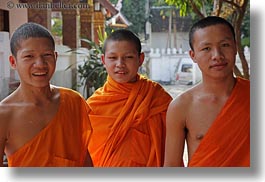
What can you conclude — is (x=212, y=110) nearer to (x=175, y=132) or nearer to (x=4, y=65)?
(x=175, y=132)

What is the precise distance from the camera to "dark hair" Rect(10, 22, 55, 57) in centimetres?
191

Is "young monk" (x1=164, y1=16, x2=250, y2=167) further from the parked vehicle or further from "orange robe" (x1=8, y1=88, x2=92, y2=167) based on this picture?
"orange robe" (x1=8, y1=88, x2=92, y2=167)

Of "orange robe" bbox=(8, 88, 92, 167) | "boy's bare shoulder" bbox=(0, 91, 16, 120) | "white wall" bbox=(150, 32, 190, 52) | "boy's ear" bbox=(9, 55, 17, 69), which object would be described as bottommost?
"orange robe" bbox=(8, 88, 92, 167)

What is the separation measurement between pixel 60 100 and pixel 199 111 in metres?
0.62

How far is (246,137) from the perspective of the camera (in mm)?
1955

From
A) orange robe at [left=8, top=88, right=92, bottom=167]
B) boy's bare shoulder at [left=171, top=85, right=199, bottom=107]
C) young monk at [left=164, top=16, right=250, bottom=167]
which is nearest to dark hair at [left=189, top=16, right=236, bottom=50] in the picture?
young monk at [left=164, top=16, right=250, bottom=167]

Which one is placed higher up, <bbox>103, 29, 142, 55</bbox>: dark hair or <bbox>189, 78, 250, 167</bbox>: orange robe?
<bbox>103, 29, 142, 55</bbox>: dark hair

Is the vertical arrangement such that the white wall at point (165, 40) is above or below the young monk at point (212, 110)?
above

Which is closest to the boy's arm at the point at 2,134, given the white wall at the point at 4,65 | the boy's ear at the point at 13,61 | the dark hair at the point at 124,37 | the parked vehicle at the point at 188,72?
the white wall at the point at 4,65

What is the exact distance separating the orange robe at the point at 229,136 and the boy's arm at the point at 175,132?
76 millimetres

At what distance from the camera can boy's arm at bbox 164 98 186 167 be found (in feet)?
6.43

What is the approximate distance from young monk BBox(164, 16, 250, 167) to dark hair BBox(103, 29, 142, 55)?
240 millimetres

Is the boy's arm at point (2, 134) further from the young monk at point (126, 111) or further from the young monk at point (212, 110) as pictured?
the young monk at point (212, 110)

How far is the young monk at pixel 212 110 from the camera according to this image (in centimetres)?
193
